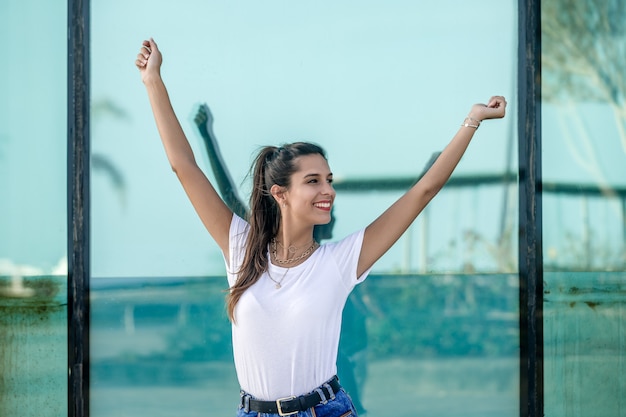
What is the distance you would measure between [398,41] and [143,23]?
3.49ft

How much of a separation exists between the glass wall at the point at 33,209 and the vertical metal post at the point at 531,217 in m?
1.90

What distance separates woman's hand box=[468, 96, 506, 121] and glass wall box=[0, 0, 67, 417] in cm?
190

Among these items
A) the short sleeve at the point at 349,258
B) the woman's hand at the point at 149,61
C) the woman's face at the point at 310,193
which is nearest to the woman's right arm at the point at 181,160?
the woman's hand at the point at 149,61

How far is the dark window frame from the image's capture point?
3852mm

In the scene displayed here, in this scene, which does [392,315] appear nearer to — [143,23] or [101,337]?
[101,337]

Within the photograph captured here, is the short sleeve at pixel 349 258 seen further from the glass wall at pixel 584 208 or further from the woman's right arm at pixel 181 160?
the glass wall at pixel 584 208

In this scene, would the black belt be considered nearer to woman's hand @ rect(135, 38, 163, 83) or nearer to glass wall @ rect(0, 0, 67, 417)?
woman's hand @ rect(135, 38, 163, 83)

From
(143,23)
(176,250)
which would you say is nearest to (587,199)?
(176,250)

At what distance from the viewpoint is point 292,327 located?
8.89ft

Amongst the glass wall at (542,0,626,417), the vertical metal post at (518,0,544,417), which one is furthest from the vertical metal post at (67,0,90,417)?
the glass wall at (542,0,626,417)

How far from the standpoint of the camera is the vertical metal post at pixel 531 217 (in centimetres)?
385

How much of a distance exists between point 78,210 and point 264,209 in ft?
3.93

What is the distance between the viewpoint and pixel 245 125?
152 inches

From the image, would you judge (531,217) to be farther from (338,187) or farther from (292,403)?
(292,403)
